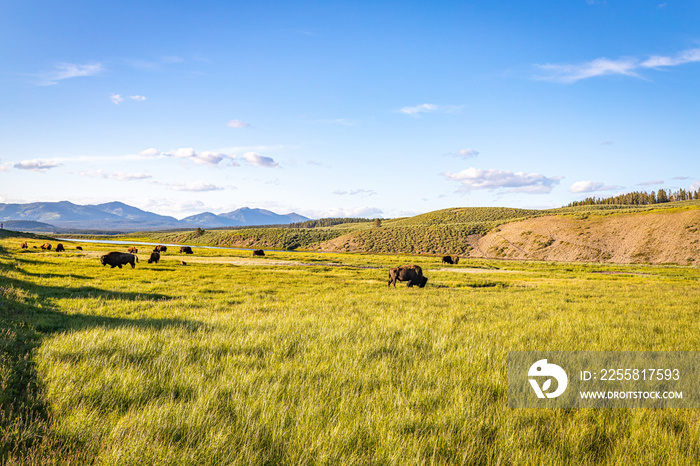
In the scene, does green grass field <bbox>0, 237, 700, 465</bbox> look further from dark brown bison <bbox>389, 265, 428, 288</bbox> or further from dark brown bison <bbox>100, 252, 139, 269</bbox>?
dark brown bison <bbox>100, 252, 139, 269</bbox>

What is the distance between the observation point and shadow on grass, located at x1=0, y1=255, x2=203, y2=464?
9.96 ft

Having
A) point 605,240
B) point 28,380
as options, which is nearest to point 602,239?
point 605,240

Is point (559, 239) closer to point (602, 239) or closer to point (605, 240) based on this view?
point (602, 239)

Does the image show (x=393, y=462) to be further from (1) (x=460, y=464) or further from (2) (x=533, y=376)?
(2) (x=533, y=376)

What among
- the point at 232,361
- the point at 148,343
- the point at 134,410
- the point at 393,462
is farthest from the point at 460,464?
the point at 148,343
